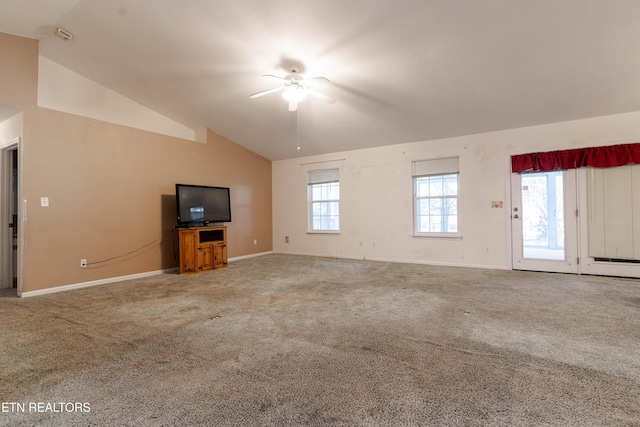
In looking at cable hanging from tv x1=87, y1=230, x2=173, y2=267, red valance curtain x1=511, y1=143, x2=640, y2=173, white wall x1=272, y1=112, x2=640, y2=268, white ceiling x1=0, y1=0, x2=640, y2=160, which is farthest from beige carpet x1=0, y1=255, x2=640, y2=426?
white ceiling x1=0, y1=0, x2=640, y2=160

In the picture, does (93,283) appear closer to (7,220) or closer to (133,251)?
(133,251)

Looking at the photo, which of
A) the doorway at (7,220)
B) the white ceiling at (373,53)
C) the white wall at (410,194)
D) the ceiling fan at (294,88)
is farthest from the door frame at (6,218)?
the white wall at (410,194)

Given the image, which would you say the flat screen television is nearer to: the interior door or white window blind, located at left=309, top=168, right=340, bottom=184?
white window blind, located at left=309, top=168, right=340, bottom=184

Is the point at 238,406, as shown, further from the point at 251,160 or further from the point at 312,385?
the point at 251,160

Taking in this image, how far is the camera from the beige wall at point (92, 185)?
3875 mm

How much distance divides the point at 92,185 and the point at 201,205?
1.66 m

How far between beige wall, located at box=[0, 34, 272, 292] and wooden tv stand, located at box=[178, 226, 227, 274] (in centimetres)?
51

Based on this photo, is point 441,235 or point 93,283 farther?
point 441,235

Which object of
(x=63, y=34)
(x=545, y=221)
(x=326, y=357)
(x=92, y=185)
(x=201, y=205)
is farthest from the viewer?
(x=201, y=205)

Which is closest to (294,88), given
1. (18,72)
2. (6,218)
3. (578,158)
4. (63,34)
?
(63,34)

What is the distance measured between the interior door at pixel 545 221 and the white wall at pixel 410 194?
173mm

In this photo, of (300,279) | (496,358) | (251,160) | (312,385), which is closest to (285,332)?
(312,385)

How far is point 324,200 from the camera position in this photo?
7.22m

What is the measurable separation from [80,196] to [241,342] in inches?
146
